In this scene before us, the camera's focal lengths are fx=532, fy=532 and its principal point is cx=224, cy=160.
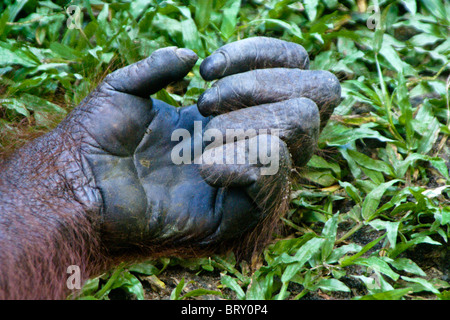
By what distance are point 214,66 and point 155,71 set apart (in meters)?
0.16

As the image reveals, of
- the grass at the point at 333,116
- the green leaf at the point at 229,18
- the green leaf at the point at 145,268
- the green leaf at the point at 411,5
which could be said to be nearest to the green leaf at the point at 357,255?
the grass at the point at 333,116

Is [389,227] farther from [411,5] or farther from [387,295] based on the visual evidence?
[411,5]

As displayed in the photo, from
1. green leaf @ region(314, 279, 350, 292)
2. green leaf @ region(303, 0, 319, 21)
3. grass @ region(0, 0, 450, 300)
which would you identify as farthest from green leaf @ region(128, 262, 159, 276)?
green leaf @ region(303, 0, 319, 21)

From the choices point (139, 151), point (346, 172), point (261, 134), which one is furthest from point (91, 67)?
point (346, 172)

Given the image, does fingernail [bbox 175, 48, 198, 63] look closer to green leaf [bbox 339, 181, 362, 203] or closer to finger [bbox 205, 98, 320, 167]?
finger [bbox 205, 98, 320, 167]

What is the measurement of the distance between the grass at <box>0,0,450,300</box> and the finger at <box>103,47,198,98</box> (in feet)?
1.26

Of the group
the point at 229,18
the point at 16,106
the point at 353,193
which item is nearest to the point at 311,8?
the point at 229,18

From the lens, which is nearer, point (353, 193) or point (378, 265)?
point (378, 265)

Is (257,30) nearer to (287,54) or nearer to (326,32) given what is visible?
(326,32)

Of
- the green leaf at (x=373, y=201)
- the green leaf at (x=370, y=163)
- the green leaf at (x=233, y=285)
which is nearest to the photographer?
the green leaf at (x=233, y=285)

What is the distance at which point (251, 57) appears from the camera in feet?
4.83

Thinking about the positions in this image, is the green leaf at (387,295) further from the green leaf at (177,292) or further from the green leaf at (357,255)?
the green leaf at (177,292)

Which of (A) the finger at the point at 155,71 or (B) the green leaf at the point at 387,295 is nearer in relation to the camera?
(B) the green leaf at the point at 387,295

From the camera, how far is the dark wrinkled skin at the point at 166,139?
141 cm
